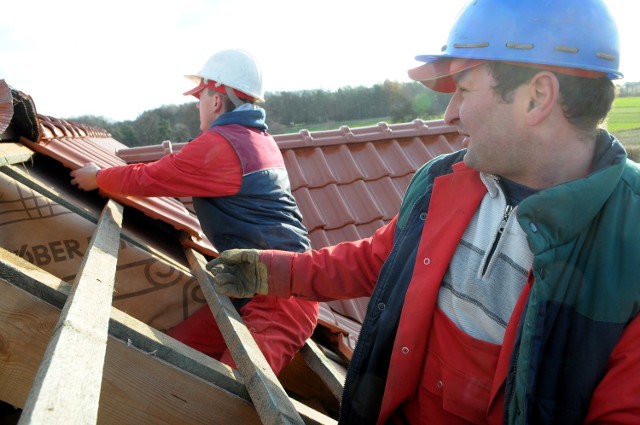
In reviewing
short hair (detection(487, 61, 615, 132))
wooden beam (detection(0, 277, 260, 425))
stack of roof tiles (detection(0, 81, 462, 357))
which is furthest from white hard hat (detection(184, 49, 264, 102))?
wooden beam (detection(0, 277, 260, 425))

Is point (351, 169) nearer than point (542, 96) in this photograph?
No

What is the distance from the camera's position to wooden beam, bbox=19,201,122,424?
87 centimetres

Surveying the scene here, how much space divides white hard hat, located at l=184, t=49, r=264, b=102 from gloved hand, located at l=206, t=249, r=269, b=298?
1165mm

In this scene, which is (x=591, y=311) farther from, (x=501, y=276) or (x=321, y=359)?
(x=321, y=359)

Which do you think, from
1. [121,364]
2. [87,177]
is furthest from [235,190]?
[121,364]

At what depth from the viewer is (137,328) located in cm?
151

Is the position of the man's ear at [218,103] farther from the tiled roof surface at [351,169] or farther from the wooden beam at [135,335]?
the wooden beam at [135,335]

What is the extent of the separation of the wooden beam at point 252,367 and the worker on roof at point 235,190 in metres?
0.29

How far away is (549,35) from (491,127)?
288mm

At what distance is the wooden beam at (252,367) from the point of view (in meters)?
1.41

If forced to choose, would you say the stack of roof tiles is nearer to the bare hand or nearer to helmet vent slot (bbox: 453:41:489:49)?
the bare hand

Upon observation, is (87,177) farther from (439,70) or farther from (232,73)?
(439,70)

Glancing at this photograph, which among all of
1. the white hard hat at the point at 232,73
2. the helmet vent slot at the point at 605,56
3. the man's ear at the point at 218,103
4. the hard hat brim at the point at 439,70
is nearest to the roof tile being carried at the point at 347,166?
the man's ear at the point at 218,103

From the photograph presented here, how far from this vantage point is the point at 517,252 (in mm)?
1516
